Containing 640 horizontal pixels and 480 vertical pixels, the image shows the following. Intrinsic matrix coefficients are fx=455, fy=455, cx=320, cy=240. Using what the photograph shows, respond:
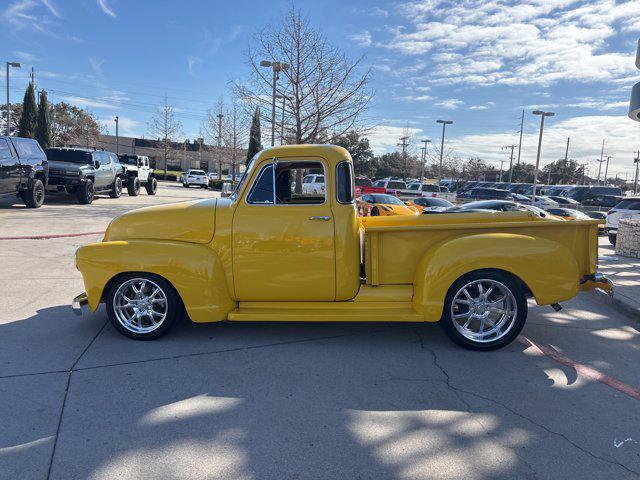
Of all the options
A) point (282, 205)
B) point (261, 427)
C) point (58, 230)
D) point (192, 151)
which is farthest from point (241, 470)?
point (192, 151)

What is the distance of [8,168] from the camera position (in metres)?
13.5

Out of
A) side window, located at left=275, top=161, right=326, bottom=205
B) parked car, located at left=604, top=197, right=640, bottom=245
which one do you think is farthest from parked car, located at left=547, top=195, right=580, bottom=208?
side window, located at left=275, top=161, right=326, bottom=205

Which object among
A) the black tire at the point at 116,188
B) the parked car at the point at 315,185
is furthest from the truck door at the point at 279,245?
the black tire at the point at 116,188

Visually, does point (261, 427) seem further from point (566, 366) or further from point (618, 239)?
point (618, 239)

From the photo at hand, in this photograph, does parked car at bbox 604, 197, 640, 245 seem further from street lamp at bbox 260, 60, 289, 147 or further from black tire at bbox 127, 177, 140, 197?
black tire at bbox 127, 177, 140, 197

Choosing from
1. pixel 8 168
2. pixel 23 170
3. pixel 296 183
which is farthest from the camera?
pixel 23 170

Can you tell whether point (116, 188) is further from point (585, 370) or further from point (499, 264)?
point (585, 370)

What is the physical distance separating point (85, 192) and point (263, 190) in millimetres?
15917

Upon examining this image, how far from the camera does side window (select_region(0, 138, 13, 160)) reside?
1336cm

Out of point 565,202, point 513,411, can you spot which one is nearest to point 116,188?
point 513,411

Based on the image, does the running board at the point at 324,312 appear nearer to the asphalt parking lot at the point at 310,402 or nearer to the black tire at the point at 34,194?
the asphalt parking lot at the point at 310,402

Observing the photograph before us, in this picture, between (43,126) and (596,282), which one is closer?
(596,282)

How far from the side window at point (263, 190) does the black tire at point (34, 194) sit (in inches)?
538

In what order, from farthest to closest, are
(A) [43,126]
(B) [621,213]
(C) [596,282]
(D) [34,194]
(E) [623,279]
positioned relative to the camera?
(A) [43,126], (B) [621,213], (D) [34,194], (E) [623,279], (C) [596,282]
